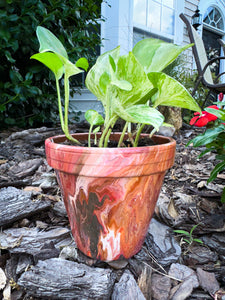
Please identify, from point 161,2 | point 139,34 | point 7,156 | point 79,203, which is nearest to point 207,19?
point 161,2

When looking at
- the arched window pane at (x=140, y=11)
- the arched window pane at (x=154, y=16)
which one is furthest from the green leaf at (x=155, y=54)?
the arched window pane at (x=154, y=16)

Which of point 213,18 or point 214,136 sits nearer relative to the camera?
point 214,136

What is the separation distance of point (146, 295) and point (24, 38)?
183cm

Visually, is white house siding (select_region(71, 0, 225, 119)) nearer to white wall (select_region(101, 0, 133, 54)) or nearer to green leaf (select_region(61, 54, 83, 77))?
white wall (select_region(101, 0, 133, 54))

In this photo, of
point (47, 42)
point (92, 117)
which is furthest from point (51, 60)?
point (92, 117)

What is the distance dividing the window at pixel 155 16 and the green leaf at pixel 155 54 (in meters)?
3.10

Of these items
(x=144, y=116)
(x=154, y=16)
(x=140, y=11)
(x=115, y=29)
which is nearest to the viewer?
(x=144, y=116)

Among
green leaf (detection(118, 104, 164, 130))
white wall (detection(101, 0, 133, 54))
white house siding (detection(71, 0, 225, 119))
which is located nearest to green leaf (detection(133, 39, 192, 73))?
green leaf (detection(118, 104, 164, 130))

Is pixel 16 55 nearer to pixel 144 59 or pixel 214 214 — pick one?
pixel 144 59

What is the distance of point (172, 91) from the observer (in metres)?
0.57

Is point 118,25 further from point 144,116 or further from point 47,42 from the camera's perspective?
point 144,116

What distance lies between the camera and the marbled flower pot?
1.81 ft

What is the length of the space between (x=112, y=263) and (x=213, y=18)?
6.04m

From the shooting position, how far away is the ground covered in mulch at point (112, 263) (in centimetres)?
59
